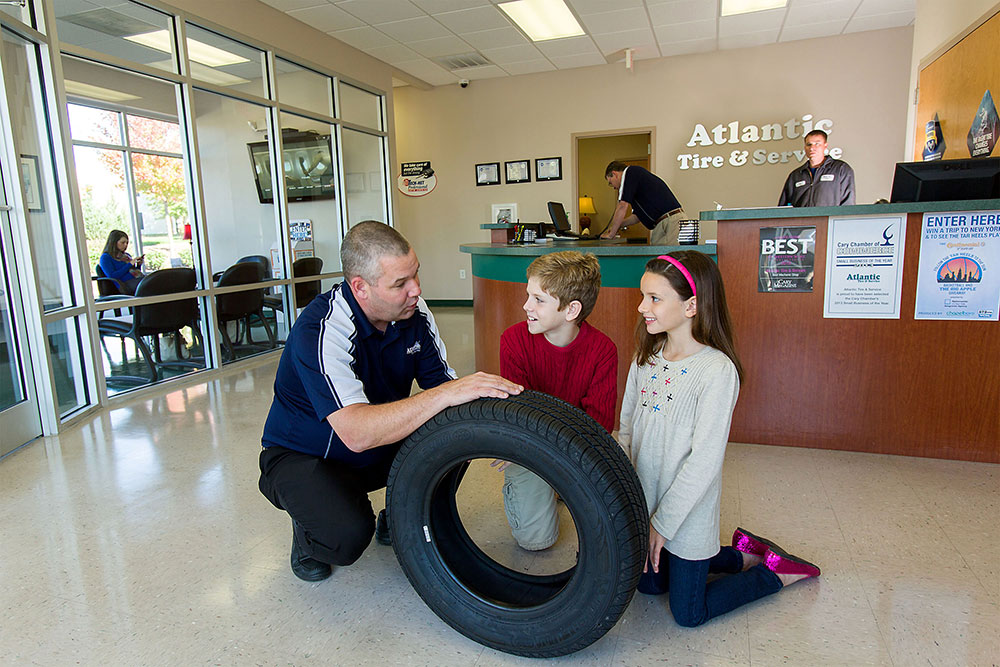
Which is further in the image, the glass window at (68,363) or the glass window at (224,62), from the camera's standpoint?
the glass window at (224,62)

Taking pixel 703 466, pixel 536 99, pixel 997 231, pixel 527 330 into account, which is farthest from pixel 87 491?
pixel 536 99

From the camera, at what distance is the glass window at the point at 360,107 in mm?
6472

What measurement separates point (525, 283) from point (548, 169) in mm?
4570

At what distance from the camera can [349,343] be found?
5.49 feet

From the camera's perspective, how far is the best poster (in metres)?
2.72

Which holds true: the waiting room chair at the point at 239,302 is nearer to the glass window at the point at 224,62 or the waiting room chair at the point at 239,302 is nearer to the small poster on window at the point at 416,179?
the glass window at the point at 224,62

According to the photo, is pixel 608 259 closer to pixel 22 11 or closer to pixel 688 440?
A: pixel 688 440

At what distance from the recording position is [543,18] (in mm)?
5852

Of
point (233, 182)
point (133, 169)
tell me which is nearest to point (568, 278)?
point (133, 169)

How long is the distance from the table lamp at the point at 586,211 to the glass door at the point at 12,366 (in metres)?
7.70

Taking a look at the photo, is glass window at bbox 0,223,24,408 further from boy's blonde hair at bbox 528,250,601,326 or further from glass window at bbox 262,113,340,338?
boy's blonde hair at bbox 528,250,601,326

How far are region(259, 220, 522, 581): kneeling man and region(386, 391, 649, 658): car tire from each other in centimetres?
9

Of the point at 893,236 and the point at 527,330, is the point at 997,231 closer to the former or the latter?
the point at 893,236

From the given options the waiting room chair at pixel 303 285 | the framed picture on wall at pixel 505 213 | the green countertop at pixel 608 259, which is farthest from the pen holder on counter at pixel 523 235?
the framed picture on wall at pixel 505 213
